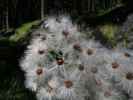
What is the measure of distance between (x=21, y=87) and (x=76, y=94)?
1610 mm

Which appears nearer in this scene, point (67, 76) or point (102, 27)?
point (67, 76)

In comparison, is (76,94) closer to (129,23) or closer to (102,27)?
(129,23)

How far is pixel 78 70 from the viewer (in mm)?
3109

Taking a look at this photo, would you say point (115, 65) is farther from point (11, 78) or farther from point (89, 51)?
point (11, 78)

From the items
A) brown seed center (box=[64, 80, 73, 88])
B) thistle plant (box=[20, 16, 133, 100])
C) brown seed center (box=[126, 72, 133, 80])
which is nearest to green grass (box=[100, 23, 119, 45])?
thistle plant (box=[20, 16, 133, 100])

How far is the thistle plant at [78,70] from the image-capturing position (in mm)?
3102

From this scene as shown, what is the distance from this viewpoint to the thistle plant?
3.10 metres

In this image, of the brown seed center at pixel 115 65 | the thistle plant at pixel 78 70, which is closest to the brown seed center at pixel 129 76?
the thistle plant at pixel 78 70

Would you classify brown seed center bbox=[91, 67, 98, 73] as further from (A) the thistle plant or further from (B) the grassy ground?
(B) the grassy ground

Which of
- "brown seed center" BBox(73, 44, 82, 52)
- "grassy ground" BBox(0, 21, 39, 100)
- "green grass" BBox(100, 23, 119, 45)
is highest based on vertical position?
"brown seed center" BBox(73, 44, 82, 52)

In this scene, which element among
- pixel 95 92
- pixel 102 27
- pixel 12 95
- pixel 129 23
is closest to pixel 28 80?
pixel 95 92

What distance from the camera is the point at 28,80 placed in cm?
341

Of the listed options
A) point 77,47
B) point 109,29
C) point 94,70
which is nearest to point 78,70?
point 94,70

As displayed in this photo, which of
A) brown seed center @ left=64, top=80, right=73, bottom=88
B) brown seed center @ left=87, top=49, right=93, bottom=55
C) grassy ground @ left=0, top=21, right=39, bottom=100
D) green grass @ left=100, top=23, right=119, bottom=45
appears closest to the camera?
brown seed center @ left=64, top=80, right=73, bottom=88
